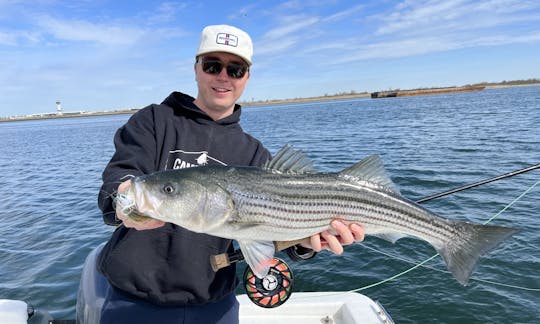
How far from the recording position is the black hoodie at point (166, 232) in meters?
3.39

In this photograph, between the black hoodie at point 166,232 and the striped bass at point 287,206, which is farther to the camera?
the black hoodie at point 166,232

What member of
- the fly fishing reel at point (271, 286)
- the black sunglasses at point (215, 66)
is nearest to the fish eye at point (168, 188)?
the black sunglasses at point (215, 66)

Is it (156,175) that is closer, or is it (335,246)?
(156,175)

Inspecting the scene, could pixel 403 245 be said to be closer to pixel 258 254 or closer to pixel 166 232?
pixel 258 254

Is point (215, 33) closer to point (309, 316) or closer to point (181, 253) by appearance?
point (181, 253)

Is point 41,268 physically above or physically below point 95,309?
below

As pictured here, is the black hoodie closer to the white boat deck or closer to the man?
the man

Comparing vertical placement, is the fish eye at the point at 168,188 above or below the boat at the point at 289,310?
above

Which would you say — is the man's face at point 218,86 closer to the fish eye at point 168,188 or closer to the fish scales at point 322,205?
the fish scales at point 322,205

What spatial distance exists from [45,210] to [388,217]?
1635 centimetres

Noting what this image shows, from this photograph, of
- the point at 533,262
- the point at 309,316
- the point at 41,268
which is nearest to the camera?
the point at 309,316

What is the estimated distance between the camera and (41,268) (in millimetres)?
10305

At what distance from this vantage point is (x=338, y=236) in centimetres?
380

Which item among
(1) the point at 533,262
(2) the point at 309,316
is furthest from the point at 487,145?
(2) the point at 309,316
